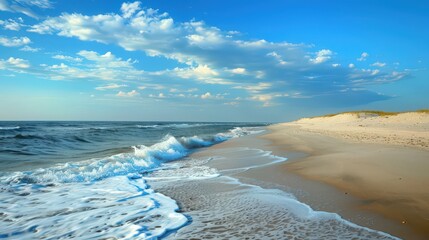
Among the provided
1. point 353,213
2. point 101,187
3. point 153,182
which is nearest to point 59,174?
point 101,187

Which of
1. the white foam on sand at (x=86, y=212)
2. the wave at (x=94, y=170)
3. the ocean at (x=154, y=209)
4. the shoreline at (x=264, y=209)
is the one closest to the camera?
the shoreline at (x=264, y=209)

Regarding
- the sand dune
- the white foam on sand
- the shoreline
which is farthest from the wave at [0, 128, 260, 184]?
the sand dune

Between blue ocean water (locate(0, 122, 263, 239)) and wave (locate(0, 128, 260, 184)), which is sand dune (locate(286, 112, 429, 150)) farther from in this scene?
blue ocean water (locate(0, 122, 263, 239))

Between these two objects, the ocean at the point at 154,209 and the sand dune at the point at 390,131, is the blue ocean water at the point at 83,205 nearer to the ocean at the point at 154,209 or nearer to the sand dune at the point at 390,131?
the ocean at the point at 154,209

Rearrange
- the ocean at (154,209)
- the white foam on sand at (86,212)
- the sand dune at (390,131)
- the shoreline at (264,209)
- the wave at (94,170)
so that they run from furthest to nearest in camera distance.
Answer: the sand dune at (390,131), the wave at (94,170), the white foam on sand at (86,212), the ocean at (154,209), the shoreline at (264,209)

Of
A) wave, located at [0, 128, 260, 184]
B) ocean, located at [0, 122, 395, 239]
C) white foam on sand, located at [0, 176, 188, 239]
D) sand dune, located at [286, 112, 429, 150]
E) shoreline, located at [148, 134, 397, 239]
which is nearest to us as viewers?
shoreline, located at [148, 134, 397, 239]

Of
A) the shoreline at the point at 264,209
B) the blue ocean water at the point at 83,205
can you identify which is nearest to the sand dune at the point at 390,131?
Result: the shoreline at the point at 264,209

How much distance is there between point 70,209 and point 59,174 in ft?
13.0

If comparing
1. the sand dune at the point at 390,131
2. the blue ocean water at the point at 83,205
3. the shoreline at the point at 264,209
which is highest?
the sand dune at the point at 390,131

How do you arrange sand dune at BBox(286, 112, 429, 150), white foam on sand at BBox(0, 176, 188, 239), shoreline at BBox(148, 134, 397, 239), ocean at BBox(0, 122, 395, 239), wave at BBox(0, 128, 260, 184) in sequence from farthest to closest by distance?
sand dune at BBox(286, 112, 429, 150) < wave at BBox(0, 128, 260, 184) < white foam on sand at BBox(0, 176, 188, 239) < ocean at BBox(0, 122, 395, 239) < shoreline at BBox(148, 134, 397, 239)

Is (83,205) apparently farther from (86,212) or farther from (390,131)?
(390,131)

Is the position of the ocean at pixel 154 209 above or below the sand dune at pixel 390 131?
below

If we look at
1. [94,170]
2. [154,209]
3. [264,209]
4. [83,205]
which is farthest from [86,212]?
[94,170]

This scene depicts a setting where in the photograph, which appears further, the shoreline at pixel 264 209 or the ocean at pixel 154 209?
the ocean at pixel 154 209
